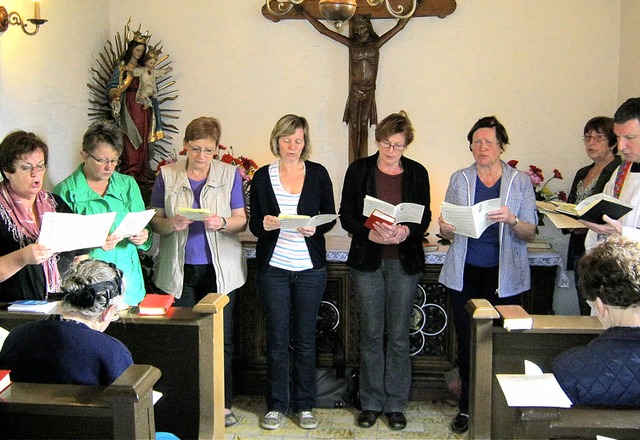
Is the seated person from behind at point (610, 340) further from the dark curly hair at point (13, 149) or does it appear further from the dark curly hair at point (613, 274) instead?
the dark curly hair at point (13, 149)

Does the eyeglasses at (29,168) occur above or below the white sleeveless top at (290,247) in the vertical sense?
above

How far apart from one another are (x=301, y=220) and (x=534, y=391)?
1.52 metres

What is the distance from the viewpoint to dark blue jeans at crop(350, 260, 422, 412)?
3223mm

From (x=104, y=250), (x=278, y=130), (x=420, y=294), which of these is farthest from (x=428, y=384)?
(x=104, y=250)

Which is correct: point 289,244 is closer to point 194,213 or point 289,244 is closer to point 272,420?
point 194,213

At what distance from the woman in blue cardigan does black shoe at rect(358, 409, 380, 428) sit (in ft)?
1.16

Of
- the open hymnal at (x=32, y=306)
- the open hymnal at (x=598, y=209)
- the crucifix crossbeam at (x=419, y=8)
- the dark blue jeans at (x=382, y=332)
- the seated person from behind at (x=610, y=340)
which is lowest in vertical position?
the dark blue jeans at (x=382, y=332)

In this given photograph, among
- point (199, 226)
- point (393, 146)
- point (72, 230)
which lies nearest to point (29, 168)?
point (72, 230)

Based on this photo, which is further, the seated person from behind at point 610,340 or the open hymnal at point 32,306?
the open hymnal at point 32,306

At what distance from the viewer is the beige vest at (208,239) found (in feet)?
10.4

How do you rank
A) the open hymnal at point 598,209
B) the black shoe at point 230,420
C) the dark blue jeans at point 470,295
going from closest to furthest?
the open hymnal at point 598,209, the dark blue jeans at point 470,295, the black shoe at point 230,420

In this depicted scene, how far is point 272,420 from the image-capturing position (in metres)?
3.35

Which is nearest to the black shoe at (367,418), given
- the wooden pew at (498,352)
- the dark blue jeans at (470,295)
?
the dark blue jeans at (470,295)

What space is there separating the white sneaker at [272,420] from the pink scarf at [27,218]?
119 cm
